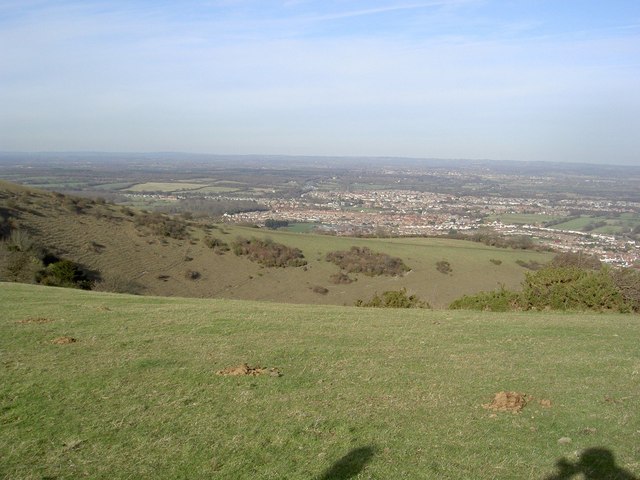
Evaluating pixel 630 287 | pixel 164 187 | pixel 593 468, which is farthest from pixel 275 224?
pixel 593 468

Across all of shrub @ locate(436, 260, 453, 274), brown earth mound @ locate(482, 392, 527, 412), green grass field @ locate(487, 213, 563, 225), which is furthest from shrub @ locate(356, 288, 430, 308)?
green grass field @ locate(487, 213, 563, 225)

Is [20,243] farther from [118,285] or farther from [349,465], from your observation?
[349,465]

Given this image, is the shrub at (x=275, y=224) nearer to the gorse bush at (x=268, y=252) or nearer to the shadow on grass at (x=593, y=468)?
the gorse bush at (x=268, y=252)

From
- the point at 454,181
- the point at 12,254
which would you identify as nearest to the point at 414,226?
the point at 12,254

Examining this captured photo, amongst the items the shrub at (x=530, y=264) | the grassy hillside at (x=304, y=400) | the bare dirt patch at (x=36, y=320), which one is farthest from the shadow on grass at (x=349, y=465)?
the shrub at (x=530, y=264)

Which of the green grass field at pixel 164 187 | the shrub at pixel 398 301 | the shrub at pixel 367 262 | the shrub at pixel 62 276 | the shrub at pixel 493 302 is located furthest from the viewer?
the green grass field at pixel 164 187

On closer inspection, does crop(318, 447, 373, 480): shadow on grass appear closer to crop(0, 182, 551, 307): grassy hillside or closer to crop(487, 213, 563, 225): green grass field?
crop(0, 182, 551, 307): grassy hillside

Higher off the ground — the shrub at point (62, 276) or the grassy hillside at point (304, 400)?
the grassy hillside at point (304, 400)
